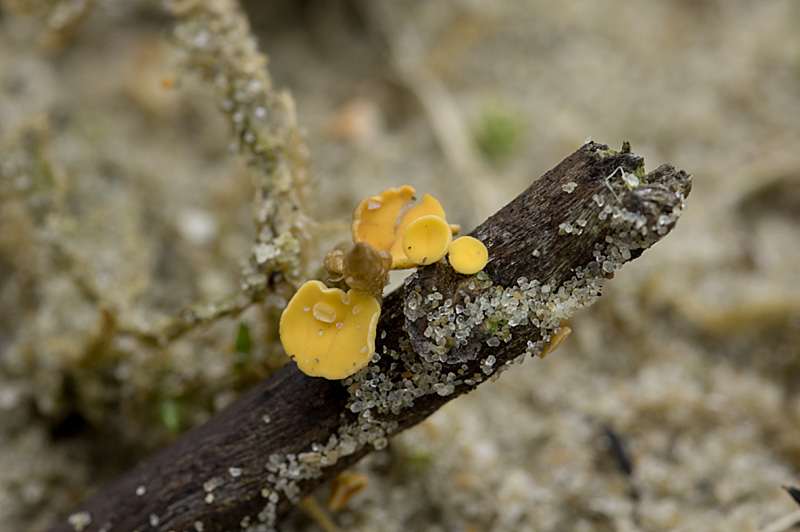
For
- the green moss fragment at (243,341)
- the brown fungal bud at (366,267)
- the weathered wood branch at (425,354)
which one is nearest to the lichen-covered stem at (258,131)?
the green moss fragment at (243,341)

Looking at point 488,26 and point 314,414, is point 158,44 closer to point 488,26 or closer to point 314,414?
point 488,26

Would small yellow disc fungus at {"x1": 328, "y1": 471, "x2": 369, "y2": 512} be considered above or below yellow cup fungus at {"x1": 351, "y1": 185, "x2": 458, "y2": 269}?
below

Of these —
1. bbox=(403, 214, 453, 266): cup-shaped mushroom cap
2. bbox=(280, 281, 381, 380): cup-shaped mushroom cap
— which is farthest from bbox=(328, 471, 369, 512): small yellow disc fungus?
bbox=(403, 214, 453, 266): cup-shaped mushroom cap

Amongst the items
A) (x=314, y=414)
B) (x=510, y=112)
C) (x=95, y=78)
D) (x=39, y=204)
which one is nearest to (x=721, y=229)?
(x=510, y=112)

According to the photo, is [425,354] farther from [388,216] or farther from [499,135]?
[499,135]

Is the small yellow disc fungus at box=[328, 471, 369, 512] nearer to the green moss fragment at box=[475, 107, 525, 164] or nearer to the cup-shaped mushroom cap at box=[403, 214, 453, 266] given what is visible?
the cup-shaped mushroom cap at box=[403, 214, 453, 266]
